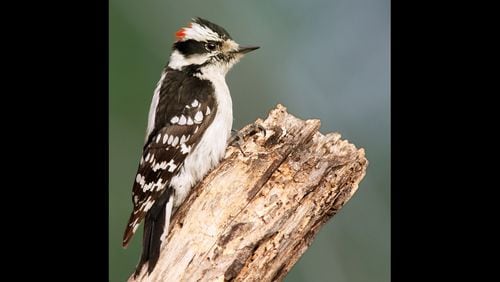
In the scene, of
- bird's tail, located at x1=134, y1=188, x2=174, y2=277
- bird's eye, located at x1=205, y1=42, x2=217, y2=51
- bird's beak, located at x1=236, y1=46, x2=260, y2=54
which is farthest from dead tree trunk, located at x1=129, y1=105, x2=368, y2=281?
bird's eye, located at x1=205, y1=42, x2=217, y2=51

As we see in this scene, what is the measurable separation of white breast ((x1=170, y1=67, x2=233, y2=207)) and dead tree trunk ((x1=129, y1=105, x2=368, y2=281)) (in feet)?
0.44

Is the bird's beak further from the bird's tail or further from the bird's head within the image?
the bird's tail

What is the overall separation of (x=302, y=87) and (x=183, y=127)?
0.75 metres

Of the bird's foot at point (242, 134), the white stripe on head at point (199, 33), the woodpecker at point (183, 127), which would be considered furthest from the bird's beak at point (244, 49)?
the bird's foot at point (242, 134)

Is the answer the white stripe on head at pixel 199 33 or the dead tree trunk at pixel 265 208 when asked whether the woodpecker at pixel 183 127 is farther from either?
the dead tree trunk at pixel 265 208

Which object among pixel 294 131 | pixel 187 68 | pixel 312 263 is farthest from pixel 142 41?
pixel 312 263

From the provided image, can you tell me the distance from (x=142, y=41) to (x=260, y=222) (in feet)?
4.39

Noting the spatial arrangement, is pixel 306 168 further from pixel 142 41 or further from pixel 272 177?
pixel 142 41

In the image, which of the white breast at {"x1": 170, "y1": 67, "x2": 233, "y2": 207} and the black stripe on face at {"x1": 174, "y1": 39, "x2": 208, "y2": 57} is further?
the black stripe on face at {"x1": 174, "y1": 39, "x2": 208, "y2": 57}

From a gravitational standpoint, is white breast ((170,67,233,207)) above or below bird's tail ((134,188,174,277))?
→ above

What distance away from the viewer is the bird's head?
331cm

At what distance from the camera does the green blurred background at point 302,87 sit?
9.86ft

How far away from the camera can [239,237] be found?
2562mm
